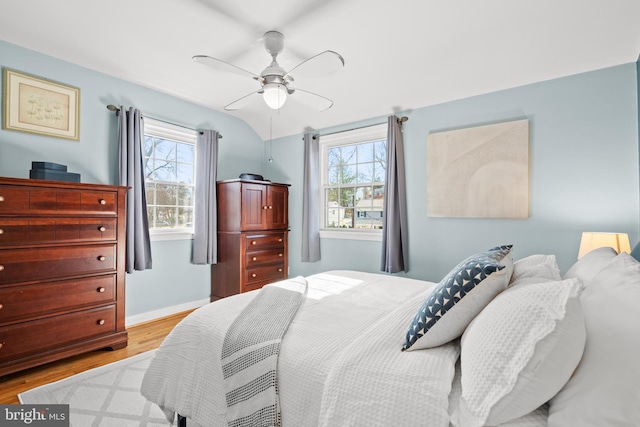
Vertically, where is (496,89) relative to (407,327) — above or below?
above

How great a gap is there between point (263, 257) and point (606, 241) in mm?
3226

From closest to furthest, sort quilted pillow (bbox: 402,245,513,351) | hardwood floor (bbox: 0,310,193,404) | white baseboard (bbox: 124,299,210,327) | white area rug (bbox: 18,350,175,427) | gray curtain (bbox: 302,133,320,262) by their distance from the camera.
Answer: quilted pillow (bbox: 402,245,513,351), white area rug (bbox: 18,350,175,427), hardwood floor (bbox: 0,310,193,404), white baseboard (bbox: 124,299,210,327), gray curtain (bbox: 302,133,320,262)

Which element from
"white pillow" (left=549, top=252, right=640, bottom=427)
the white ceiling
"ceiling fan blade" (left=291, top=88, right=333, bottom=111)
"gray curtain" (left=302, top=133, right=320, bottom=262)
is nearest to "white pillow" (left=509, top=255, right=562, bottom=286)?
"white pillow" (left=549, top=252, right=640, bottom=427)

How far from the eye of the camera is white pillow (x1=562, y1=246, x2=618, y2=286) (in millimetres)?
1339

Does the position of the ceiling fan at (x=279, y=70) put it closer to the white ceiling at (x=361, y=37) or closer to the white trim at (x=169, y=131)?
the white ceiling at (x=361, y=37)

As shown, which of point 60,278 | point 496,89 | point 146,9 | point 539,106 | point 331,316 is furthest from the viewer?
point 496,89

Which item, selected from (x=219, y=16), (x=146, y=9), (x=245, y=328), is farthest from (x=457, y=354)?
(x=146, y=9)

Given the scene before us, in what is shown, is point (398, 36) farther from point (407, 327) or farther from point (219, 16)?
point (407, 327)

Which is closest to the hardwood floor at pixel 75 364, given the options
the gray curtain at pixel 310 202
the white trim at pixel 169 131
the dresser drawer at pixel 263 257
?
the dresser drawer at pixel 263 257

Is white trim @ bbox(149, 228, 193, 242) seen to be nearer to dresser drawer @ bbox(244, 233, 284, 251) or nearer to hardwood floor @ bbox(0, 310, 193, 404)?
dresser drawer @ bbox(244, 233, 284, 251)

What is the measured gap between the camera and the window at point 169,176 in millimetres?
3514

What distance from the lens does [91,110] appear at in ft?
9.82

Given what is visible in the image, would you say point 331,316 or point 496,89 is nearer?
point 331,316

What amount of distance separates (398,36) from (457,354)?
228 centimetres
